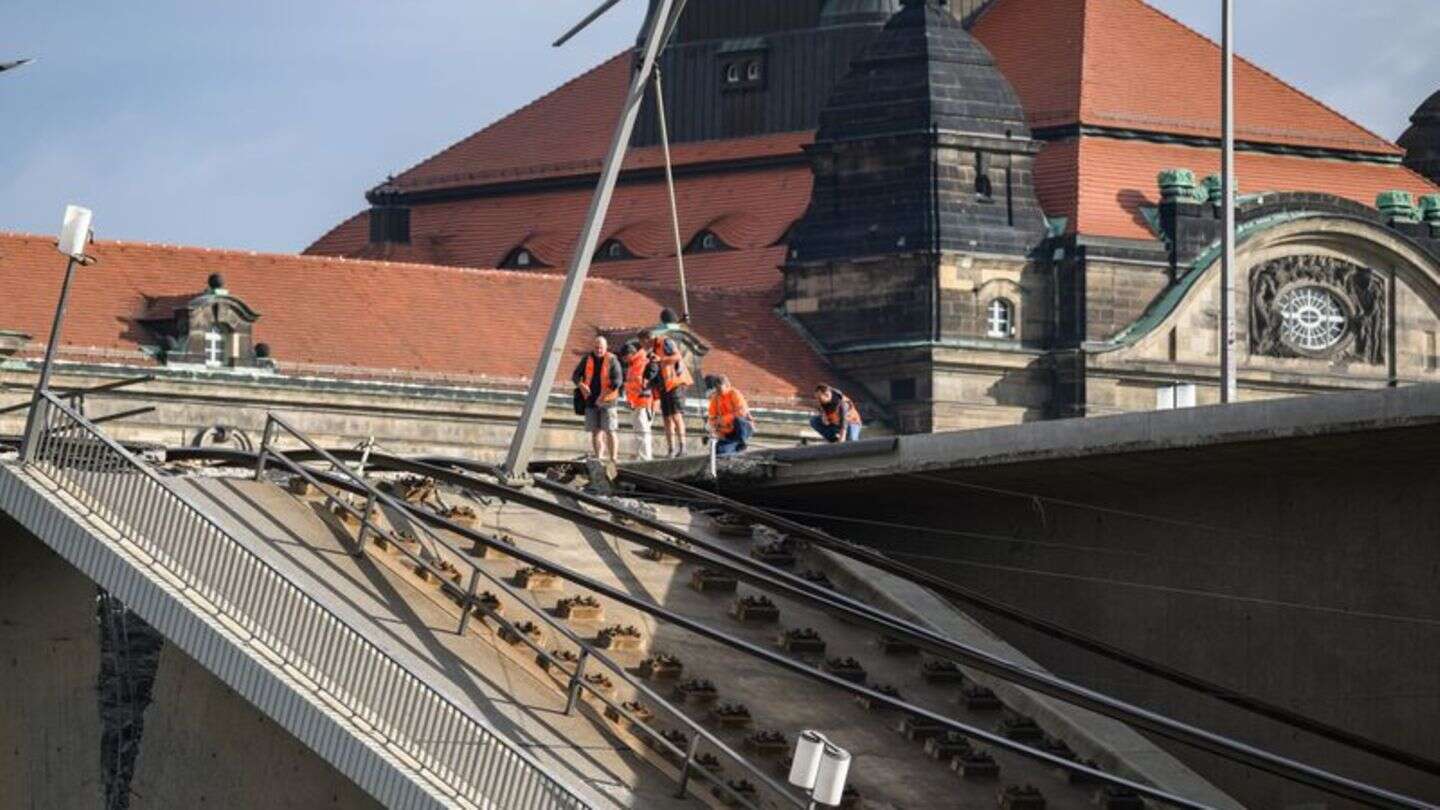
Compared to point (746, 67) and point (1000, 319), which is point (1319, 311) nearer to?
point (1000, 319)

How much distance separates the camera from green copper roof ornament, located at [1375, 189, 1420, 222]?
78500 mm

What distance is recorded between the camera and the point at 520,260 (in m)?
84.7

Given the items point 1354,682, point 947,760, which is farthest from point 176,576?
point 1354,682

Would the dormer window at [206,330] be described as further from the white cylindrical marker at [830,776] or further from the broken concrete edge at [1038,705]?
the white cylindrical marker at [830,776]

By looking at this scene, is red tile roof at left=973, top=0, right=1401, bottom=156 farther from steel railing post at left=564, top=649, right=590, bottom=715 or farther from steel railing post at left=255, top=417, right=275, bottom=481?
steel railing post at left=564, top=649, right=590, bottom=715

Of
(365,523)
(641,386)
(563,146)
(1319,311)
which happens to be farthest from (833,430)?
(563,146)

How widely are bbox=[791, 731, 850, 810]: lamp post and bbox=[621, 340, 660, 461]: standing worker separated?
15578mm

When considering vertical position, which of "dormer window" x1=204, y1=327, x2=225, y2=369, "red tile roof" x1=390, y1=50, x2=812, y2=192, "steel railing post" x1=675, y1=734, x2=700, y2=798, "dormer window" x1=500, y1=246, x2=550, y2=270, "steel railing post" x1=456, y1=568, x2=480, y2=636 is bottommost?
"steel railing post" x1=675, y1=734, x2=700, y2=798

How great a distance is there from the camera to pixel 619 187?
283 feet

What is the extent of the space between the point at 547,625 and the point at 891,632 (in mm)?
2220

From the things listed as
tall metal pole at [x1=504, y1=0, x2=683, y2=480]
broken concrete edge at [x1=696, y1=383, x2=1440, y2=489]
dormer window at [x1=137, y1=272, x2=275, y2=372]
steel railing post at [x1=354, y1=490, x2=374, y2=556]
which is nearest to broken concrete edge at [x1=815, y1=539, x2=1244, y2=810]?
broken concrete edge at [x1=696, y1=383, x2=1440, y2=489]

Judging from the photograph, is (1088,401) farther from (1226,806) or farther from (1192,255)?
(1226,806)

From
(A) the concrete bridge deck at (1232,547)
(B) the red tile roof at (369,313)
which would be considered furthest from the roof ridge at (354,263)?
(A) the concrete bridge deck at (1232,547)

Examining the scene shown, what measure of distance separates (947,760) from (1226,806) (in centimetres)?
168
